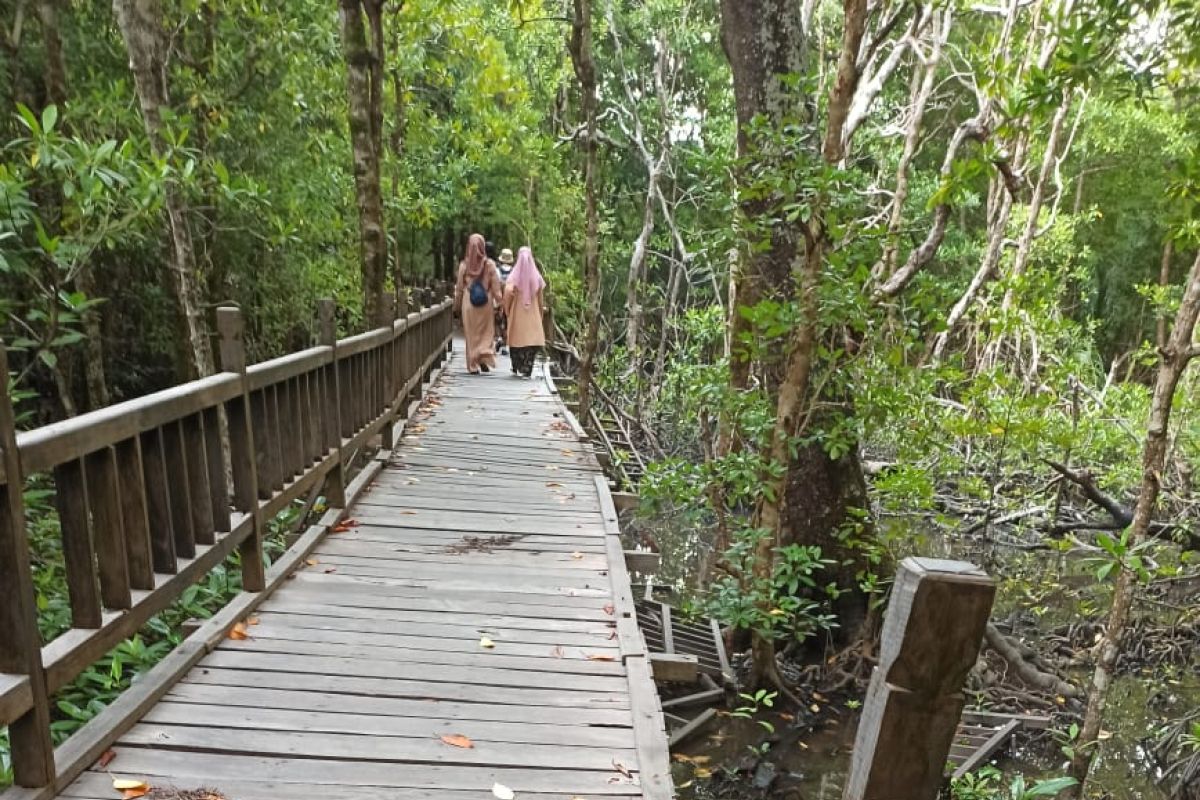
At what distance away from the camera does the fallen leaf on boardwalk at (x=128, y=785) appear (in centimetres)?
248

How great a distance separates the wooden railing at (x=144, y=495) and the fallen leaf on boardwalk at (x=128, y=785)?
0.59 feet

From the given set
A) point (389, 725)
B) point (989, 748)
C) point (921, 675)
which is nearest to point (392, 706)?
point (389, 725)

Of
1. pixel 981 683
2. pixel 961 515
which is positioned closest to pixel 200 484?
pixel 981 683

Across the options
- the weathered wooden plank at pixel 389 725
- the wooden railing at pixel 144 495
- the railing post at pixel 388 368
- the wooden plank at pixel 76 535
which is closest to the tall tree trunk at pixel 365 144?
the railing post at pixel 388 368

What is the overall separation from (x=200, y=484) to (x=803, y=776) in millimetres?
5086

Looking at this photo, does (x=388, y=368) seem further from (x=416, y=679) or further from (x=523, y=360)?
(x=523, y=360)

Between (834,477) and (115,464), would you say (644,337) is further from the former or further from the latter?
(115,464)

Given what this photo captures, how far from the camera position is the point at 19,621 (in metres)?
2.19

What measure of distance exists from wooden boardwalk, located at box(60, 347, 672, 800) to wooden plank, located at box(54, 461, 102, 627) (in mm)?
567

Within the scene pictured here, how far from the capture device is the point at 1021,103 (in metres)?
3.51

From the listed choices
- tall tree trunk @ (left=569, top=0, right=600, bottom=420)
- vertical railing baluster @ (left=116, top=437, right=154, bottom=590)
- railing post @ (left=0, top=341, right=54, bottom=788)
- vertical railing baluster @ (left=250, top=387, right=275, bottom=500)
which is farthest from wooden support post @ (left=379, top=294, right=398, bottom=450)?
railing post @ (left=0, top=341, right=54, bottom=788)

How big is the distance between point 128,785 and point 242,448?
1.60 metres

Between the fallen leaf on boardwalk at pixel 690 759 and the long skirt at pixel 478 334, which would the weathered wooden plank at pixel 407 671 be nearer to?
the fallen leaf on boardwalk at pixel 690 759

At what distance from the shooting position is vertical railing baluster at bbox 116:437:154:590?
271cm
